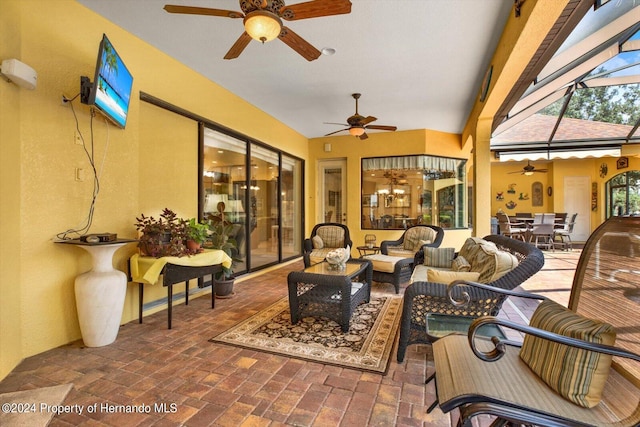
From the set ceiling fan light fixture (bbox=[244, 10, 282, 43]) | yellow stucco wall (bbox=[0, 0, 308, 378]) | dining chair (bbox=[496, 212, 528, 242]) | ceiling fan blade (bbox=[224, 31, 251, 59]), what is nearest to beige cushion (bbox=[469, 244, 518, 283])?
ceiling fan light fixture (bbox=[244, 10, 282, 43])

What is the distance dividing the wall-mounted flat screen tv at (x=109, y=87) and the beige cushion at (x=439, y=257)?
374 cm

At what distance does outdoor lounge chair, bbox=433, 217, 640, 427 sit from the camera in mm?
1078

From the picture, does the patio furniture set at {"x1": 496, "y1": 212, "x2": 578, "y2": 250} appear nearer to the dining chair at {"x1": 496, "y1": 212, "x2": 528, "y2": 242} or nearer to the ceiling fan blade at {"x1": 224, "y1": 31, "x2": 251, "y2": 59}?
the dining chair at {"x1": 496, "y1": 212, "x2": 528, "y2": 242}

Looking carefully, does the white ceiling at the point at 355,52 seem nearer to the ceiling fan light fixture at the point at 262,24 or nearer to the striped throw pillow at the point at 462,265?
the ceiling fan light fixture at the point at 262,24

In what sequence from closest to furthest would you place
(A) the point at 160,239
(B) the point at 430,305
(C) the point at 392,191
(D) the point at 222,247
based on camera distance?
(B) the point at 430,305, (A) the point at 160,239, (D) the point at 222,247, (C) the point at 392,191

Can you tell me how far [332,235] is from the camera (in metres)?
5.62

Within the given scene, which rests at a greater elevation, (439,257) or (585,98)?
(585,98)

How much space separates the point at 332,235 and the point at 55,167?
13.1 ft

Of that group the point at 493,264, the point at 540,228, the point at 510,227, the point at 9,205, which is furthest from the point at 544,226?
the point at 9,205

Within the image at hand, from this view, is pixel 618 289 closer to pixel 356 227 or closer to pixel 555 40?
pixel 555 40

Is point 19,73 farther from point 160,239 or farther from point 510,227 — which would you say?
point 510,227

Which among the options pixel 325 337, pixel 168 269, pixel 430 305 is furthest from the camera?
pixel 168 269

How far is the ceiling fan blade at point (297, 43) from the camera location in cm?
231

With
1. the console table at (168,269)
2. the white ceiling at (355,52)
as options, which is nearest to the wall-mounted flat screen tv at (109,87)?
the white ceiling at (355,52)
